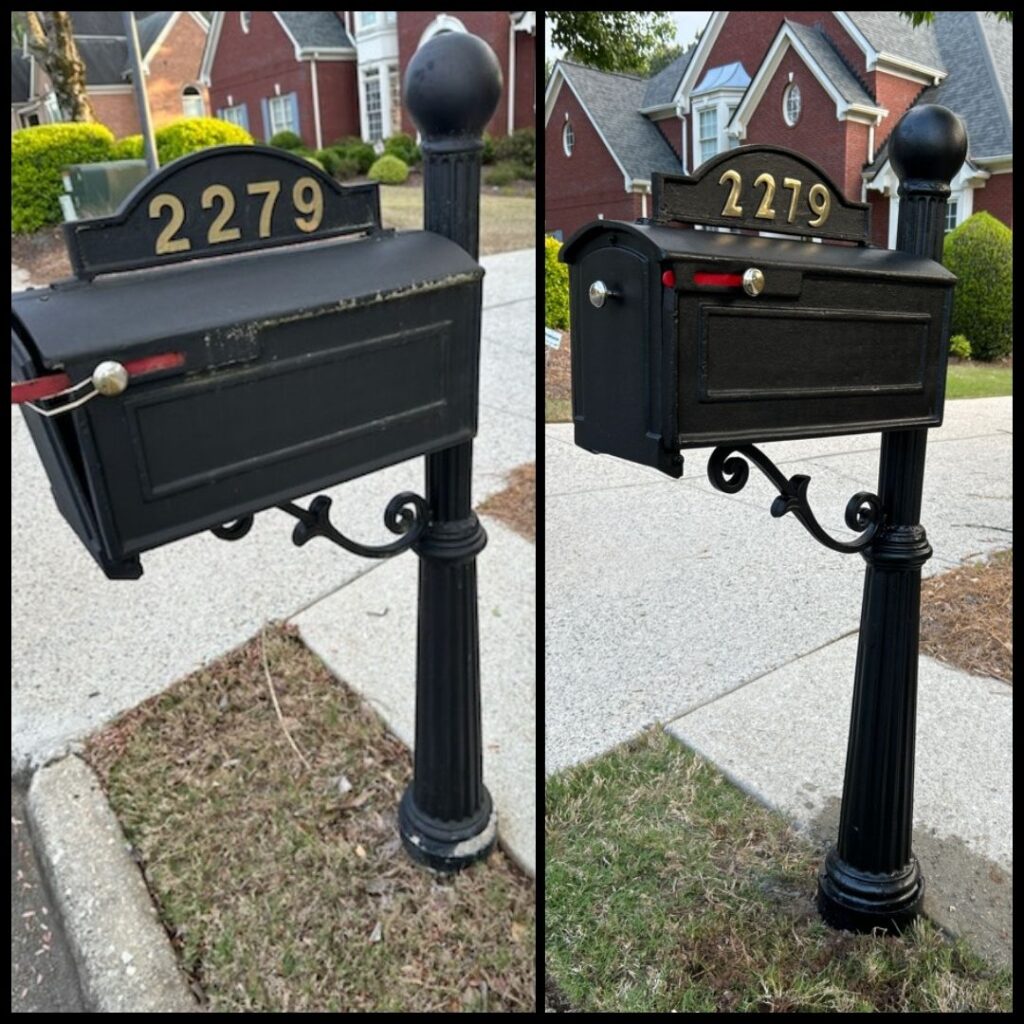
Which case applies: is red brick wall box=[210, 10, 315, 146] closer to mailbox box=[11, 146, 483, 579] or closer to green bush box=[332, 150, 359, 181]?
green bush box=[332, 150, 359, 181]

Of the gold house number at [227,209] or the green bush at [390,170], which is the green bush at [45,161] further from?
the gold house number at [227,209]

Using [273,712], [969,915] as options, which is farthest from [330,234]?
[969,915]

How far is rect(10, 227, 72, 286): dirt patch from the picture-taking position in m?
10.3

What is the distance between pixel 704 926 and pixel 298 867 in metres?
0.89

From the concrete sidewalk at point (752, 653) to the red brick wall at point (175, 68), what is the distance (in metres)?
24.7

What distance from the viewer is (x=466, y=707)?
1.95 meters

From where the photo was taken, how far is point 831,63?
8.95 m

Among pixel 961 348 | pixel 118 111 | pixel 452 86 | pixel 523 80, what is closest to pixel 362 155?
pixel 523 80

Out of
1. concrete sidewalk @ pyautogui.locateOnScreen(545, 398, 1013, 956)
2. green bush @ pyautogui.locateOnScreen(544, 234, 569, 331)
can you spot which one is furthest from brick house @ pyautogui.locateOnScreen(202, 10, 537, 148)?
concrete sidewalk @ pyautogui.locateOnScreen(545, 398, 1013, 956)

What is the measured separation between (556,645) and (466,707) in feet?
3.62

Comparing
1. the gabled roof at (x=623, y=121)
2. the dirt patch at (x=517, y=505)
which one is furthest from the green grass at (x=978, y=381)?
the dirt patch at (x=517, y=505)

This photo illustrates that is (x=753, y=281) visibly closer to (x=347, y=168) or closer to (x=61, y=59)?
(x=61, y=59)

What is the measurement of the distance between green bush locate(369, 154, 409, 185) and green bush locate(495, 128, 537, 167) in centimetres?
162

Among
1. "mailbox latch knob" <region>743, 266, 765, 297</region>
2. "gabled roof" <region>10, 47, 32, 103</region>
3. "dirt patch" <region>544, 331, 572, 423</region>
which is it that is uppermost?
"gabled roof" <region>10, 47, 32, 103</region>
